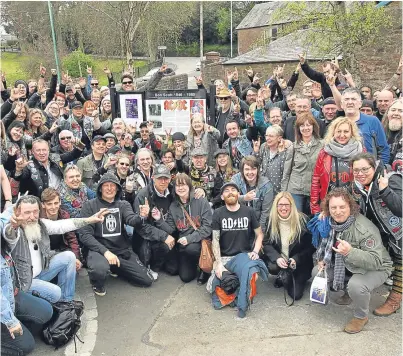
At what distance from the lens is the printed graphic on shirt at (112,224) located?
230 inches

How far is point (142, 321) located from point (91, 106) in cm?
480

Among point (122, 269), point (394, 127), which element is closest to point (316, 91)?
point (394, 127)

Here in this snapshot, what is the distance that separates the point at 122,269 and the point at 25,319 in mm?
1586

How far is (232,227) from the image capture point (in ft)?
18.5

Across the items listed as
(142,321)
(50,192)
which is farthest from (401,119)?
(50,192)

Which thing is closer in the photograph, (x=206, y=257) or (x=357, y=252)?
(x=357, y=252)

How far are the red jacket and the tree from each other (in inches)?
428

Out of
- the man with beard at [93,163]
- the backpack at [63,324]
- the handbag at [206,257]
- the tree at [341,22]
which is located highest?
the tree at [341,22]

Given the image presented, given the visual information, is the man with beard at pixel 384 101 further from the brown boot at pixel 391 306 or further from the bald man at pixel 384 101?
the brown boot at pixel 391 306

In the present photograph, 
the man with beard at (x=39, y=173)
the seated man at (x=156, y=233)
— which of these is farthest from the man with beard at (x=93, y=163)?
the seated man at (x=156, y=233)

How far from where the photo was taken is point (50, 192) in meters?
5.43

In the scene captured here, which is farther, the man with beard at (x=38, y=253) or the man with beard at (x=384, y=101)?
the man with beard at (x=384, y=101)

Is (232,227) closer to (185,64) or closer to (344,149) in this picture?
(344,149)

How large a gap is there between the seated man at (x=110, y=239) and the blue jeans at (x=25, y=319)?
103cm
